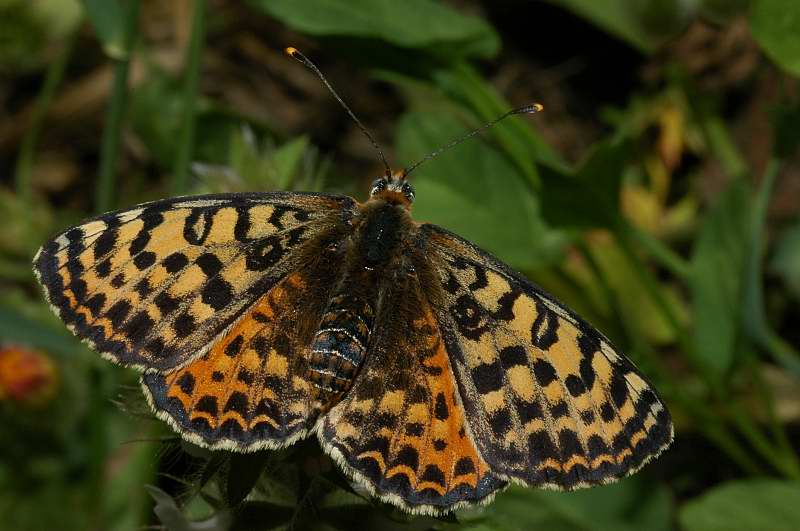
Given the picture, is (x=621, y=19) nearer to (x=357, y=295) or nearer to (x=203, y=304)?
(x=357, y=295)

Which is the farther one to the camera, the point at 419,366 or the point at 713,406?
the point at 713,406

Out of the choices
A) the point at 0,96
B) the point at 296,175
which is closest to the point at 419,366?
the point at 296,175

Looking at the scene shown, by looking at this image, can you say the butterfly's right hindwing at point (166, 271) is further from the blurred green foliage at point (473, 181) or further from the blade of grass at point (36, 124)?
the blade of grass at point (36, 124)

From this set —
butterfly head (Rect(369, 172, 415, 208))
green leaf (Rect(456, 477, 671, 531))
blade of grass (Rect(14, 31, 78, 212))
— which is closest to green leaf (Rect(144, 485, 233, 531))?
butterfly head (Rect(369, 172, 415, 208))

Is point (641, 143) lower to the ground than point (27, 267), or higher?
higher

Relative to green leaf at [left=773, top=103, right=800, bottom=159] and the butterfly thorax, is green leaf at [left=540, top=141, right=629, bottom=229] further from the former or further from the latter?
the butterfly thorax

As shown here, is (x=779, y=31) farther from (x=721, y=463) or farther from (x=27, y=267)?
(x=27, y=267)

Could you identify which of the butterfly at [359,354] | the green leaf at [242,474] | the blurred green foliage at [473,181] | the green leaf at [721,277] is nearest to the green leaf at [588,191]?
the blurred green foliage at [473,181]

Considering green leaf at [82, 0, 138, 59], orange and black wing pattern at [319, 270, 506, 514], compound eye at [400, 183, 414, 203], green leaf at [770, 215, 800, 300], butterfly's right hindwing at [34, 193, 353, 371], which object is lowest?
green leaf at [770, 215, 800, 300]
